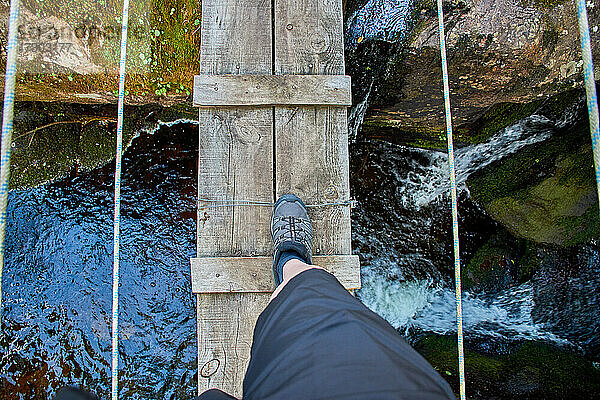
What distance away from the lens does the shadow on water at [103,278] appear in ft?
11.8

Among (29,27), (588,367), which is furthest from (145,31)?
(588,367)

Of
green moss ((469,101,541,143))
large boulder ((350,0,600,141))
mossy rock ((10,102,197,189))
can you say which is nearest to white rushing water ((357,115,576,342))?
green moss ((469,101,541,143))

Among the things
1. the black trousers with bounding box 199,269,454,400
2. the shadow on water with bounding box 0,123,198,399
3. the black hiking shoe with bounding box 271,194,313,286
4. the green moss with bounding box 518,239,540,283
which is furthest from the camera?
the green moss with bounding box 518,239,540,283

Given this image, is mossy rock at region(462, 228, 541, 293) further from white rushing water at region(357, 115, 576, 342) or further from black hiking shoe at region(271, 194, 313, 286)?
black hiking shoe at region(271, 194, 313, 286)

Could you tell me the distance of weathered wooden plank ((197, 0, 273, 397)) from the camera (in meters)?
2.30

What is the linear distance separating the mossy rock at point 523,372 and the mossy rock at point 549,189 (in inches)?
40.6

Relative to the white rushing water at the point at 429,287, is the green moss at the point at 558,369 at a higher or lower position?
lower

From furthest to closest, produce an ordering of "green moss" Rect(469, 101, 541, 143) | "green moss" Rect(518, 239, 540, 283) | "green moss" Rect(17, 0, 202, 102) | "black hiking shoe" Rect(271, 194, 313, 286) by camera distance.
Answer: "green moss" Rect(518, 239, 540, 283) → "green moss" Rect(469, 101, 541, 143) → "green moss" Rect(17, 0, 202, 102) → "black hiking shoe" Rect(271, 194, 313, 286)

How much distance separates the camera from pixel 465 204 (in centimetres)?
388

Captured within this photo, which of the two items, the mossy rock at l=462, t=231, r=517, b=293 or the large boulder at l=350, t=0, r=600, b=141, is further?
the mossy rock at l=462, t=231, r=517, b=293

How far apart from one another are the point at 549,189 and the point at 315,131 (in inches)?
95.8

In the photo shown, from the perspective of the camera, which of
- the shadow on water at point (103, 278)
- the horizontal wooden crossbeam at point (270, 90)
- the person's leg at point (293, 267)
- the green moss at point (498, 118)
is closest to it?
the person's leg at point (293, 267)

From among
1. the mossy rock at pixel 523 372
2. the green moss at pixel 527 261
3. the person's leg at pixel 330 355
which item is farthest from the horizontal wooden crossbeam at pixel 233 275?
the green moss at pixel 527 261

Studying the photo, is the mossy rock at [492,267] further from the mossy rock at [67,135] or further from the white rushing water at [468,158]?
the mossy rock at [67,135]
